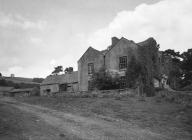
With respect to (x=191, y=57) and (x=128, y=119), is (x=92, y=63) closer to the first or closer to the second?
(x=128, y=119)

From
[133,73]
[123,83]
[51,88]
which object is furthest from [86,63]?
[51,88]

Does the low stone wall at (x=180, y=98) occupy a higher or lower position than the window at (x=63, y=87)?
lower

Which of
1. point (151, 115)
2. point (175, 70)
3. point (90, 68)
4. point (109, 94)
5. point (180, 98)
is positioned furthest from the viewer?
point (175, 70)

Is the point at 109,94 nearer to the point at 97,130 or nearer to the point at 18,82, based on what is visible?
the point at 97,130

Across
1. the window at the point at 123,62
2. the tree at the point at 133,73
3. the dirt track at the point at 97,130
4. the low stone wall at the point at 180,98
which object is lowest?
the dirt track at the point at 97,130

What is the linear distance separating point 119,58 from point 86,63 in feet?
19.8

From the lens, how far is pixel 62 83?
153ft

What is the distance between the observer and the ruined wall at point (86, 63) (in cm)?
3644

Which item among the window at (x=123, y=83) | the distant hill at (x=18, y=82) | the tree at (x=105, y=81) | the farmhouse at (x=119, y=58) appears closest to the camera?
the tree at (x=105, y=81)

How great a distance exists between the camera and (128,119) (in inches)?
608

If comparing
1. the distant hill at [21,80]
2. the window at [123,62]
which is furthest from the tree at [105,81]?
the distant hill at [21,80]

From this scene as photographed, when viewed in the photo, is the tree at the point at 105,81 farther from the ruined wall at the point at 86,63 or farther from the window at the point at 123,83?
the ruined wall at the point at 86,63

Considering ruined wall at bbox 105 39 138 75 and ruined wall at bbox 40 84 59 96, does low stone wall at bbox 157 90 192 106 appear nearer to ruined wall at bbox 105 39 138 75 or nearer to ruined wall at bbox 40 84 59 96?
ruined wall at bbox 105 39 138 75

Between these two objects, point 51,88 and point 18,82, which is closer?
point 51,88
